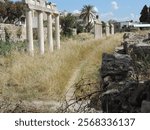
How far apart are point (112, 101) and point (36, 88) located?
6.16m

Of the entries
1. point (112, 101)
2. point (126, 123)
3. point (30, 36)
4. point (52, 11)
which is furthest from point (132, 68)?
point (52, 11)

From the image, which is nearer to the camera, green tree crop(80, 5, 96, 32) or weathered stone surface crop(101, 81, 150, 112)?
weathered stone surface crop(101, 81, 150, 112)

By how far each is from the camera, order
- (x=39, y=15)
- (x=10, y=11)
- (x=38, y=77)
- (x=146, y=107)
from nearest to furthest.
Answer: (x=146, y=107) → (x=38, y=77) → (x=39, y=15) → (x=10, y=11)

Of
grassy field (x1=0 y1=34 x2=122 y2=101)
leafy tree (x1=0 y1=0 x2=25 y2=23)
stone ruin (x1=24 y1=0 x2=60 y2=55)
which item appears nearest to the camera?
grassy field (x1=0 y1=34 x2=122 y2=101)

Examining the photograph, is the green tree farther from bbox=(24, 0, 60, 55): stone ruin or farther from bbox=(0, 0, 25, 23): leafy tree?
bbox=(24, 0, 60, 55): stone ruin

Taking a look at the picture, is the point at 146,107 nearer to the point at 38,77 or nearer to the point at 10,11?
the point at 38,77

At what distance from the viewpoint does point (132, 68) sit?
22.1ft

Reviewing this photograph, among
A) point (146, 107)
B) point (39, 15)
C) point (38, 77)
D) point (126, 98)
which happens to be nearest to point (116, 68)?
point (126, 98)

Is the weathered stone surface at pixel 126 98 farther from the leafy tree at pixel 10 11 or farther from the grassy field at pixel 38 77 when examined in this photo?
the leafy tree at pixel 10 11

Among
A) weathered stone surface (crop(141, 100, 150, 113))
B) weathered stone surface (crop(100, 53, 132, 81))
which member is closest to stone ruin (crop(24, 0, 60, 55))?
weathered stone surface (crop(100, 53, 132, 81))

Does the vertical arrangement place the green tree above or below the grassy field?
above

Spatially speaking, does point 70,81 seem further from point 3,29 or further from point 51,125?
point 3,29

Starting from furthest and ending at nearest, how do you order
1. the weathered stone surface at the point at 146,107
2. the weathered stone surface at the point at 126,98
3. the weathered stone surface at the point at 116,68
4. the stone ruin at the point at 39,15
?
1. the stone ruin at the point at 39,15
2. the weathered stone surface at the point at 116,68
3. the weathered stone surface at the point at 126,98
4. the weathered stone surface at the point at 146,107

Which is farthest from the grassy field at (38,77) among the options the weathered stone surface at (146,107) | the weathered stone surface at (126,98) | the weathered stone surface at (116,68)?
the weathered stone surface at (146,107)
